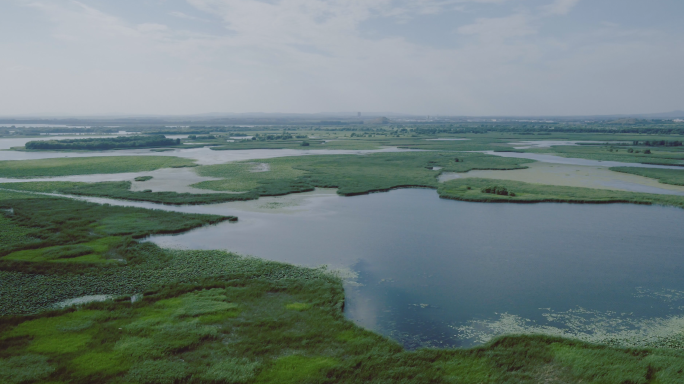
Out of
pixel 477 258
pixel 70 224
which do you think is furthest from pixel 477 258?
pixel 70 224

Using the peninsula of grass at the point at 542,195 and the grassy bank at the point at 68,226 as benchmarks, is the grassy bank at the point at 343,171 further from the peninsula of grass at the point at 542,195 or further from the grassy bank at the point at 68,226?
the grassy bank at the point at 68,226

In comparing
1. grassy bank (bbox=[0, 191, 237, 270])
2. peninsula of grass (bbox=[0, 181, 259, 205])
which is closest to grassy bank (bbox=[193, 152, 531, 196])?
peninsula of grass (bbox=[0, 181, 259, 205])

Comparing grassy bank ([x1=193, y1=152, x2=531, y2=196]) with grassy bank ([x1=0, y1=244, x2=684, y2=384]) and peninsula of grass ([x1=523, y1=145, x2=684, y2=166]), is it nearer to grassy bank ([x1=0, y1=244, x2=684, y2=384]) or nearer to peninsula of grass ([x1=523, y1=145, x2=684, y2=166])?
peninsula of grass ([x1=523, y1=145, x2=684, y2=166])

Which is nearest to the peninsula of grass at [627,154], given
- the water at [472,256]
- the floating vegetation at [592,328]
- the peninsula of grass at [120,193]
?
the water at [472,256]

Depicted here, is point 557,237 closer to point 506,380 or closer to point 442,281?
point 442,281

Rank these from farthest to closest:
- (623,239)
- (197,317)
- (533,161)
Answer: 1. (533,161)
2. (623,239)
3. (197,317)

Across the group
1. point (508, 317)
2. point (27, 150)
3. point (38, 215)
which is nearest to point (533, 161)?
point (508, 317)
